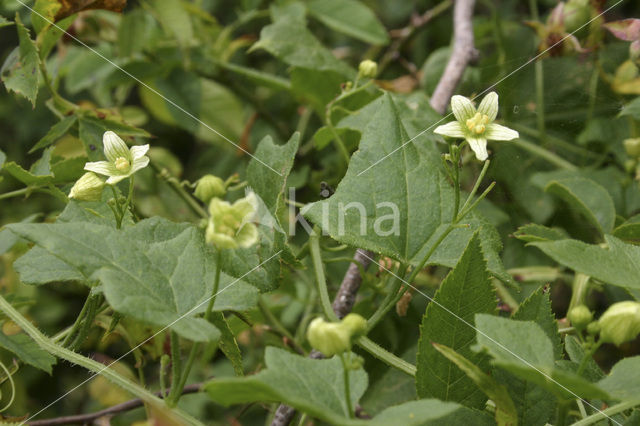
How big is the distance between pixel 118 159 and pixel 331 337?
1.39ft

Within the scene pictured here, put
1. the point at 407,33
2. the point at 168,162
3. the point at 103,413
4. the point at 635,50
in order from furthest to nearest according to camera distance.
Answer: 1. the point at 407,33
2. the point at 168,162
3. the point at 635,50
4. the point at 103,413

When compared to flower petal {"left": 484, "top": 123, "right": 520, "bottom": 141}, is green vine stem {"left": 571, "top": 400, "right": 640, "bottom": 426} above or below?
below

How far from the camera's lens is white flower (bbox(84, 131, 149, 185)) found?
2.68 ft

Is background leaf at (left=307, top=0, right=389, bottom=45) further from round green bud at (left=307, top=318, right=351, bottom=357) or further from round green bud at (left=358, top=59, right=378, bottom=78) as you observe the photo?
round green bud at (left=307, top=318, right=351, bottom=357)

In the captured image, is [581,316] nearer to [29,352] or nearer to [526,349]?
[526,349]

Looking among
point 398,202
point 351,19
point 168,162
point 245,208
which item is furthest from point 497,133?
point 168,162

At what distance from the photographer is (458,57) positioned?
1.32 meters

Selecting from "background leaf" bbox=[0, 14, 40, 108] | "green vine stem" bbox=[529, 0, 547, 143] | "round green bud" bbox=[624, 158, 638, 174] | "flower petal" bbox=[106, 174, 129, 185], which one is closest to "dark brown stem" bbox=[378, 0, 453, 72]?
"green vine stem" bbox=[529, 0, 547, 143]

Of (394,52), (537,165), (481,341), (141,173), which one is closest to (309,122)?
(394,52)

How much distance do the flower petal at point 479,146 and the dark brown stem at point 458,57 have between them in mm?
402

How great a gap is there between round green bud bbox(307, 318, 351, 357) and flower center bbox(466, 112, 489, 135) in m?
0.39

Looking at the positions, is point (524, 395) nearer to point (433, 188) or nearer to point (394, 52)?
point (433, 188)

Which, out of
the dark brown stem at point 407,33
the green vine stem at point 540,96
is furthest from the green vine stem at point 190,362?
the dark brown stem at point 407,33

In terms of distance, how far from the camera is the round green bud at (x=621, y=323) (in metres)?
0.61
